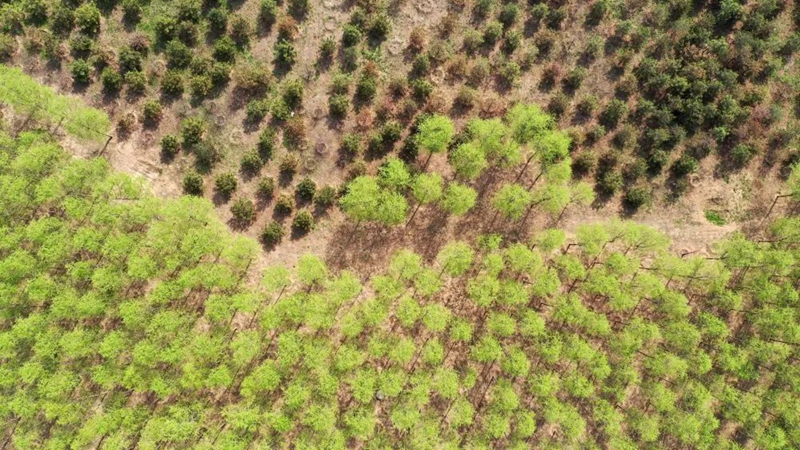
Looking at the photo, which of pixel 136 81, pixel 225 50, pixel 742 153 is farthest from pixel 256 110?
pixel 742 153

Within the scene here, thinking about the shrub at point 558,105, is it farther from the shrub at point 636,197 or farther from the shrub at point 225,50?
the shrub at point 225,50

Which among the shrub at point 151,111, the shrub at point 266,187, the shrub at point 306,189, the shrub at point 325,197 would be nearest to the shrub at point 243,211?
the shrub at point 266,187

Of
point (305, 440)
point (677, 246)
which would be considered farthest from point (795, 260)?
point (305, 440)

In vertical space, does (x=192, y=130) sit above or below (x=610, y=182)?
below

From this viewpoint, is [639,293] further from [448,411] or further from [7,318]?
[7,318]

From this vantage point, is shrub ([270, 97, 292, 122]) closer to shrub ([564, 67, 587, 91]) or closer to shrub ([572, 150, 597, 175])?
shrub ([564, 67, 587, 91])

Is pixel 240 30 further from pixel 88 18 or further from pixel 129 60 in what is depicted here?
pixel 88 18
